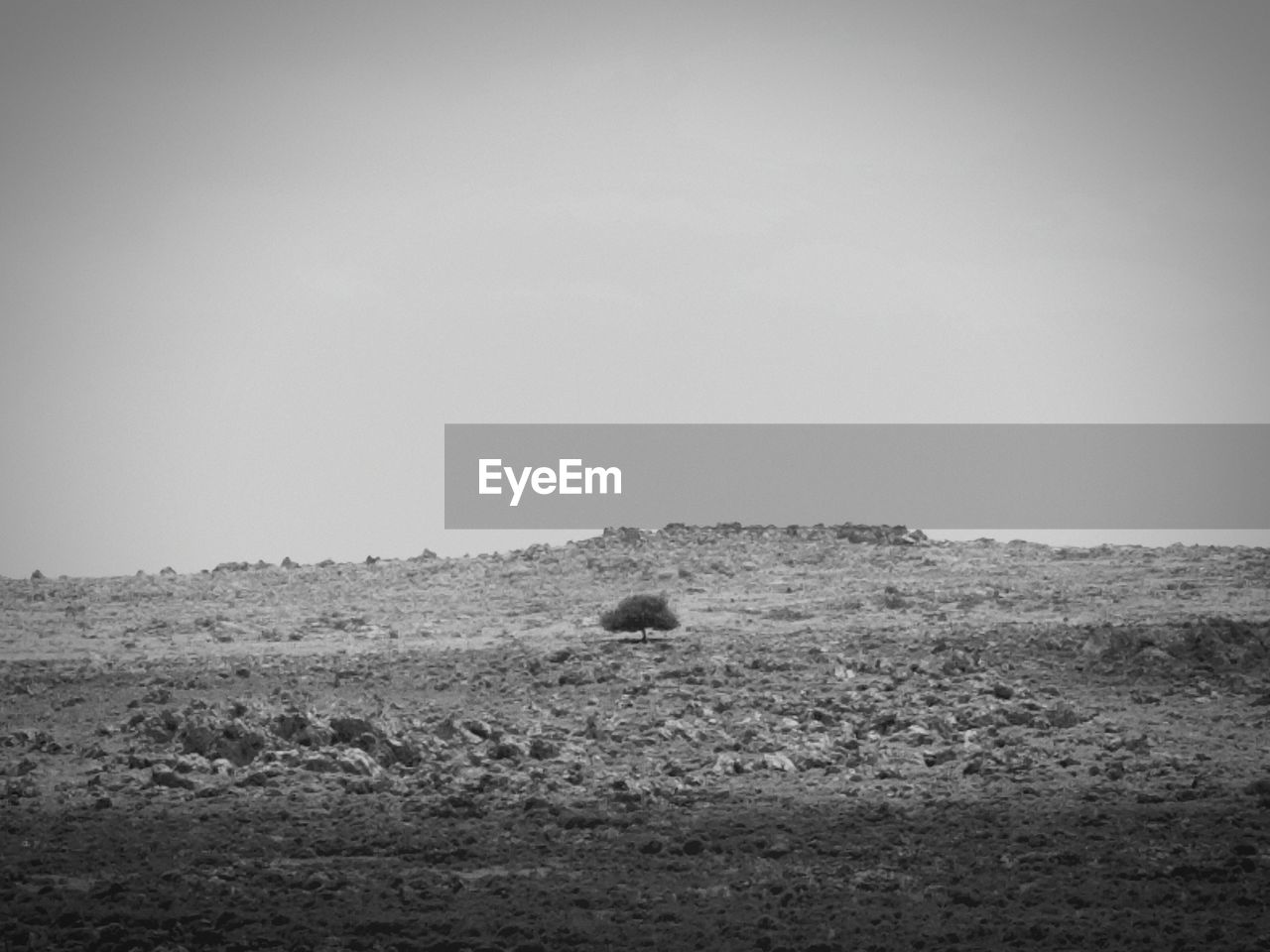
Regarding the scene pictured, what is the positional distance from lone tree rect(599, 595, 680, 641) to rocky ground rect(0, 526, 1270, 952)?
3.07 feet

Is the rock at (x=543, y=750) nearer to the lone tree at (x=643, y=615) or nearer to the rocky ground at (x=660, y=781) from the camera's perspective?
the rocky ground at (x=660, y=781)

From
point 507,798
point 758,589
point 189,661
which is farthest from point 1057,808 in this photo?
point 758,589

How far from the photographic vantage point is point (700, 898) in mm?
15789

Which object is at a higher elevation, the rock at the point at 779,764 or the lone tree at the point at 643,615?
the lone tree at the point at 643,615

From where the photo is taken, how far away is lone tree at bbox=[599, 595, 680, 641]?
120 feet

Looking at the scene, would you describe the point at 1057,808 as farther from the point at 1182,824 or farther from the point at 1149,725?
the point at 1149,725

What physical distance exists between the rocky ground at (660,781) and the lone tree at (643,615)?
935 mm

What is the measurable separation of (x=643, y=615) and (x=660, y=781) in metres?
15.4

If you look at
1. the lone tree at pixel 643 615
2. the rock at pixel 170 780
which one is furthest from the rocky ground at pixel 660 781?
the lone tree at pixel 643 615

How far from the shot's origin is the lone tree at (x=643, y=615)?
3662 centimetres

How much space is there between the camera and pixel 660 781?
69.5 feet

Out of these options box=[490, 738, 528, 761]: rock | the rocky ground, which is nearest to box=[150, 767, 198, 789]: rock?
the rocky ground

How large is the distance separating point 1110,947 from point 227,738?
1364 cm

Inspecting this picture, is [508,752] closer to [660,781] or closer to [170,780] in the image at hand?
[660,781]
